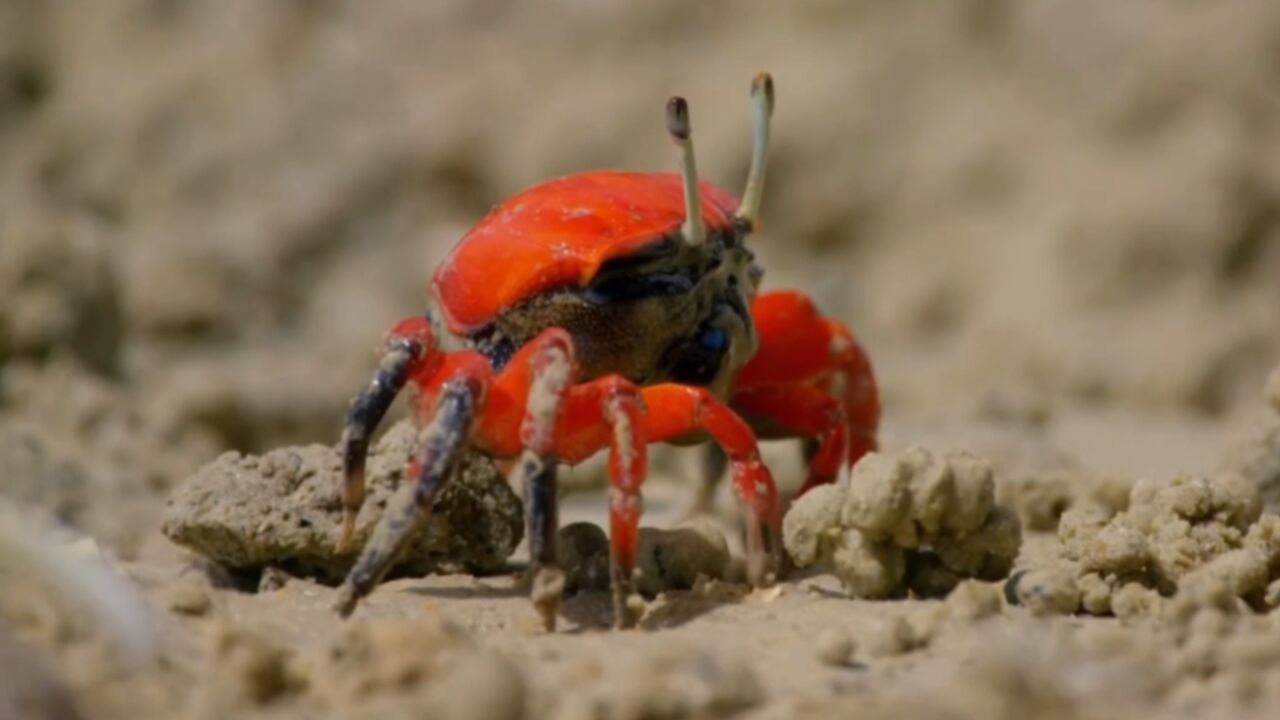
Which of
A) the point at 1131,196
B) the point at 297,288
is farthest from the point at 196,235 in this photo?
the point at 1131,196

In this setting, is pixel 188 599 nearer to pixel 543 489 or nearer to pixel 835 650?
pixel 543 489

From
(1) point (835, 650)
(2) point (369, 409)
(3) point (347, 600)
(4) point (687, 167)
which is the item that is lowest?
(1) point (835, 650)

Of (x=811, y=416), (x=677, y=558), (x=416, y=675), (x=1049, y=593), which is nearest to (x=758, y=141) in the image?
(x=811, y=416)

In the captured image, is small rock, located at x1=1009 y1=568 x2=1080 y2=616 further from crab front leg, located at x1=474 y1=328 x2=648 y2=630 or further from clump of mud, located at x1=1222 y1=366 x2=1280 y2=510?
clump of mud, located at x1=1222 y1=366 x2=1280 y2=510

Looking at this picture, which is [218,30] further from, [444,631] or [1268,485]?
[444,631]

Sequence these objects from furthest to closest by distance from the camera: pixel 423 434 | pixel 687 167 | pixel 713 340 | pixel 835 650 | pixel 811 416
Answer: pixel 811 416, pixel 713 340, pixel 687 167, pixel 423 434, pixel 835 650

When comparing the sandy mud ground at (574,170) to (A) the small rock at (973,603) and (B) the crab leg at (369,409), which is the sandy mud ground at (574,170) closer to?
(B) the crab leg at (369,409)
